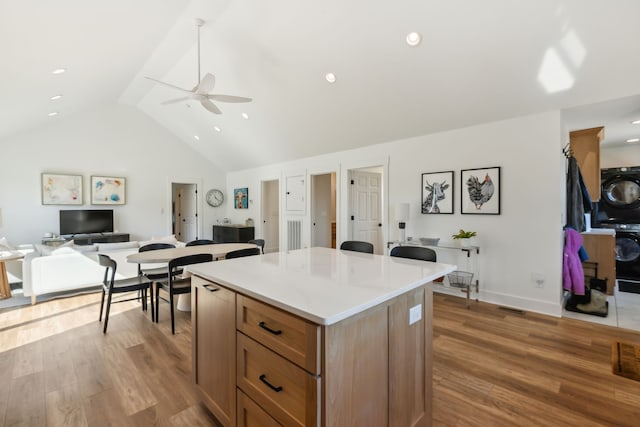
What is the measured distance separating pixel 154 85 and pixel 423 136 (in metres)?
→ 5.17

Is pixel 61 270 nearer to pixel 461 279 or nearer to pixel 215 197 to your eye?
pixel 215 197

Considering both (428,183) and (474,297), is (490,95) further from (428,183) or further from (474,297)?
(474,297)

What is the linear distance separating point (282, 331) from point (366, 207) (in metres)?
4.78

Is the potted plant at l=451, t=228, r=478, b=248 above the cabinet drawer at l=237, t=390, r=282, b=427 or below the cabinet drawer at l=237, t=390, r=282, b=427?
above

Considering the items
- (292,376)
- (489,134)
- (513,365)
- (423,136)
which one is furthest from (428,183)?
(292,376)

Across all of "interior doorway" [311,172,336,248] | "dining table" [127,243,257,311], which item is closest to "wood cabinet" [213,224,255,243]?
"interior doorway" [311,172,336,248]

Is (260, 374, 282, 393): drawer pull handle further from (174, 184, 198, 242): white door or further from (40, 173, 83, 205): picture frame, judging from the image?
(174, 184, 198, 242): white door

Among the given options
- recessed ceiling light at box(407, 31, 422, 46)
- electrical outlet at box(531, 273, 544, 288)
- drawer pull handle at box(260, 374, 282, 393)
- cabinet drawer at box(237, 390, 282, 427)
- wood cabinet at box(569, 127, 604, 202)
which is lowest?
cabinet drawer at box(237, 390, 282, 427)

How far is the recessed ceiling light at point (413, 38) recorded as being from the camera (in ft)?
9.25

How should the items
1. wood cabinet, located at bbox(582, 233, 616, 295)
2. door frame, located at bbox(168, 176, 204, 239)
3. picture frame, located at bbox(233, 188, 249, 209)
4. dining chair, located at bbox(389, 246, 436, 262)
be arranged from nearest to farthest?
dining chair, located at bbox(389, 246, 436, 262) → wood cabinet, located at bbox(582, 233, 616, 295) → door frame, located at bbox(168, 176, 204, 239) → picture frame, located at bbox(233, 188, 249, 209)

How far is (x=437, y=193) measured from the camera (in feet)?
13.5

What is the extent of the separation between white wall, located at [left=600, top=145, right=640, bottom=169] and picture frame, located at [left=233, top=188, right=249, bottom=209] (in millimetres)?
7539

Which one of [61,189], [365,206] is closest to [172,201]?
[61,189]

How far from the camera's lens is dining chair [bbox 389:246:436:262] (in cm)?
231
